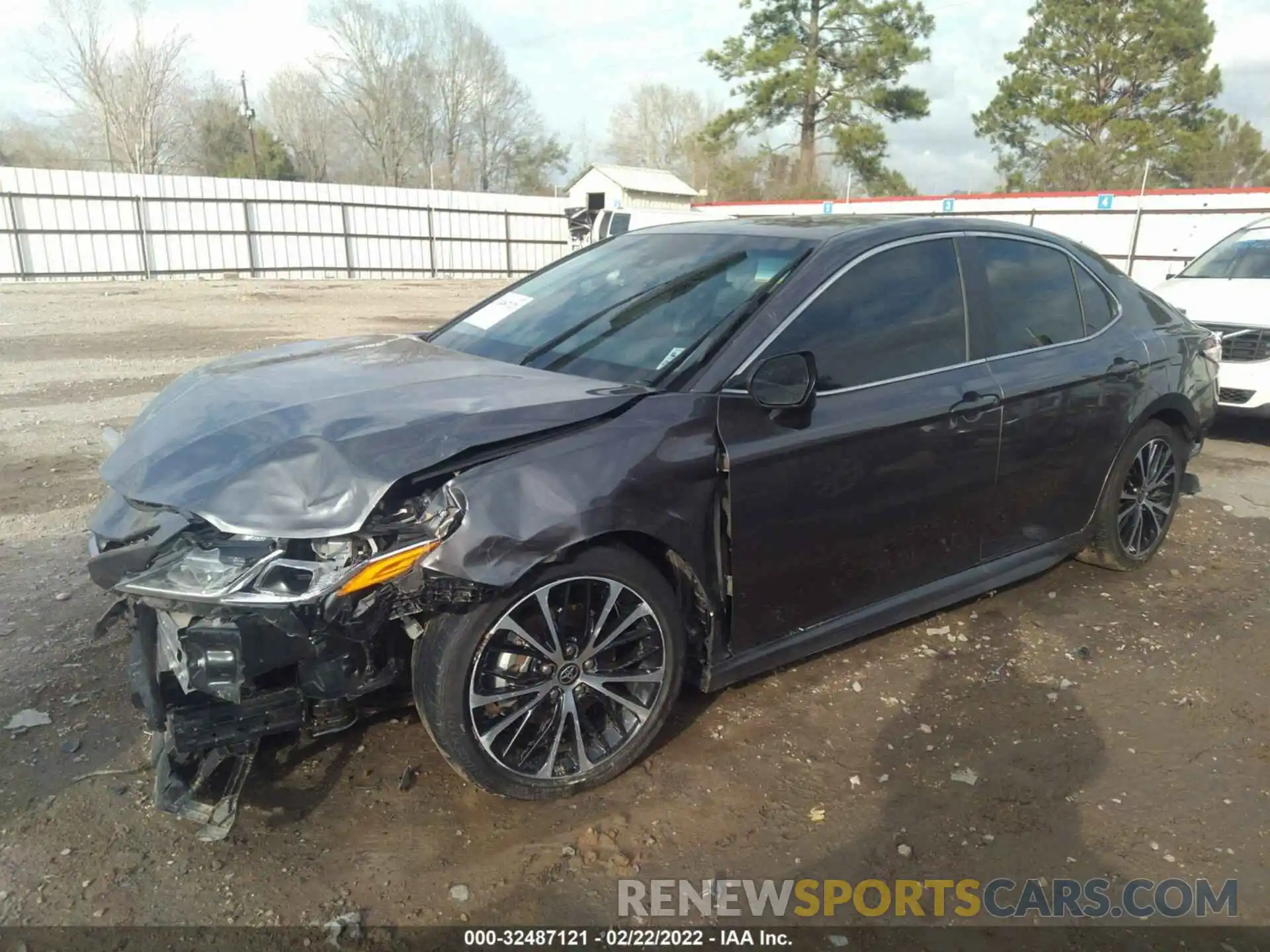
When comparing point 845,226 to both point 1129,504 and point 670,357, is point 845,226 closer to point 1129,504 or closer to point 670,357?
point 670,357

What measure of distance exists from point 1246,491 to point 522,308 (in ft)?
18.3

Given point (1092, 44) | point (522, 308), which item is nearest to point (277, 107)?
point (1092, 44)

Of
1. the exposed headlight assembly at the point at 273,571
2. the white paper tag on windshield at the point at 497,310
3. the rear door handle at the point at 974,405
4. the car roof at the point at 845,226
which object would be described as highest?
the car roof at the point at 845,226

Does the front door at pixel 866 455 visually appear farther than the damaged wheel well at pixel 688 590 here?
Yes

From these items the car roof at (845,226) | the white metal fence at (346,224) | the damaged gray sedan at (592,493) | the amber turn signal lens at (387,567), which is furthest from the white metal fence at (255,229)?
the amber turn signal lens at (387,567)

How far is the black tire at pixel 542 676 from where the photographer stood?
258cm

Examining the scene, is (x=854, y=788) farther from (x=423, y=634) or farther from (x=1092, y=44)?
(x=1092, y=44)

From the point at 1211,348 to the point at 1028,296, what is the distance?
1.67 meters

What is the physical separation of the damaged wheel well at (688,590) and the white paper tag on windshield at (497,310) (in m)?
1.50

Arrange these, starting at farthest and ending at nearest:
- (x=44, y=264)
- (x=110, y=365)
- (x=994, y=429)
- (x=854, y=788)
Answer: (x=44, y=264)
(x=110, y=365)
(x=994, y=429)
(x=854, y=788)

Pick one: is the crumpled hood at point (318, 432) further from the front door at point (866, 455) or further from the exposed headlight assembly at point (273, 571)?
the front door at point (866, 455)

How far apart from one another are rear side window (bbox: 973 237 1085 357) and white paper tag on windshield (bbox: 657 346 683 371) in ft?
4.84

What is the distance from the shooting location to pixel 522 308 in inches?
155

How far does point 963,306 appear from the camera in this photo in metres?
3.77
